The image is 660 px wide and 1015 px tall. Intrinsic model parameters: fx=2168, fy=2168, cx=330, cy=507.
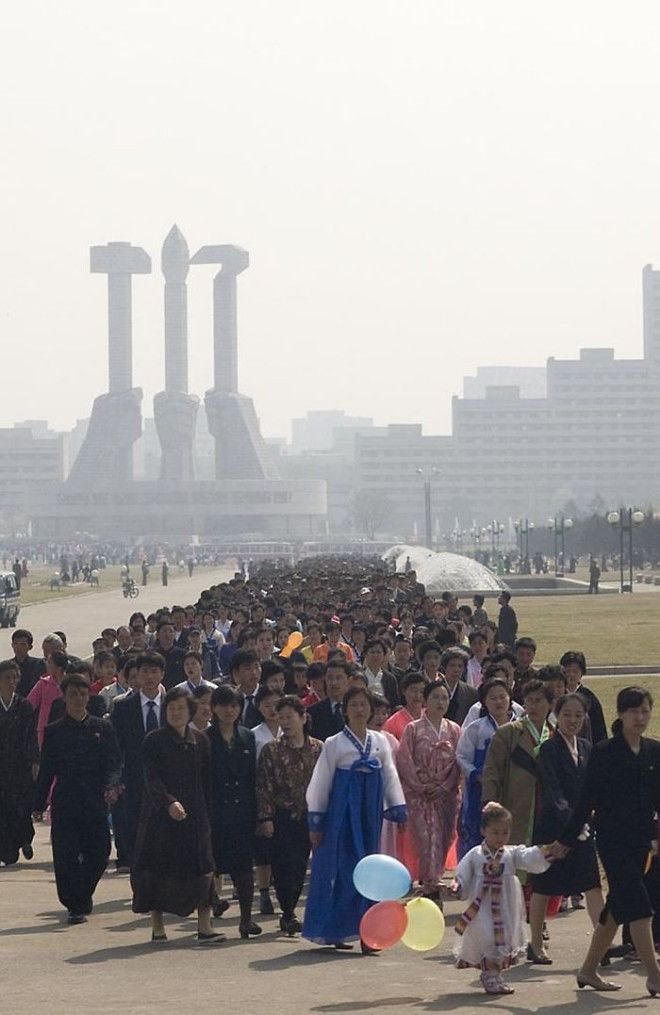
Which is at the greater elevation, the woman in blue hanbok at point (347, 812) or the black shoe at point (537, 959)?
the woman in blue hanbok at point (347, 812)

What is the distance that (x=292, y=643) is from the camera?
19.0 m

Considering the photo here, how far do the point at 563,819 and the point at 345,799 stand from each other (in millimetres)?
1123

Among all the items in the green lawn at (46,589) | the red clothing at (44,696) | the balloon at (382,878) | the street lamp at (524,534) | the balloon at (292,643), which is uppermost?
the street lamp at (524,534)

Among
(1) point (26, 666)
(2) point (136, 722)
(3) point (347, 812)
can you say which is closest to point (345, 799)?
(3) point (347, 812)

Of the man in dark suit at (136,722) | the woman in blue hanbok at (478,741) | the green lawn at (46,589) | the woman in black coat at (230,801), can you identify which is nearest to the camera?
the woman in black coat at (230,801)

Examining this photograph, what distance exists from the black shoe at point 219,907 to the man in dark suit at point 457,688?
2.64 m

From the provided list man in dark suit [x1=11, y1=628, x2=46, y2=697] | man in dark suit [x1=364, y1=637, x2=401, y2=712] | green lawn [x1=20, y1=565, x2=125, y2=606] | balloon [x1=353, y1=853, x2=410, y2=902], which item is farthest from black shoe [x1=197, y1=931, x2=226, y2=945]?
green lawn [x1=20, y1=565, x2=125, y2=606]

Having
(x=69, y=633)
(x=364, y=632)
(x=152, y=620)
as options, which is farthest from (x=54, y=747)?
(x=69, y=633)

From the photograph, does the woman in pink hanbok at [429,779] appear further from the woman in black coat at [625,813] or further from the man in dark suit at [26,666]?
the man in dark suit at [26,666]

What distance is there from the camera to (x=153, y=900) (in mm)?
10883

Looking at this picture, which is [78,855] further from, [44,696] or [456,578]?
[456,578]

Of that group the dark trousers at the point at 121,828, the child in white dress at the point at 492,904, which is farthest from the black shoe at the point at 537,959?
the dark trousers at the point at 121,828

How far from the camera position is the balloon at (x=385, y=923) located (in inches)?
379

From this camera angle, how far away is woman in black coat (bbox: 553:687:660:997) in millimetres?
9297
